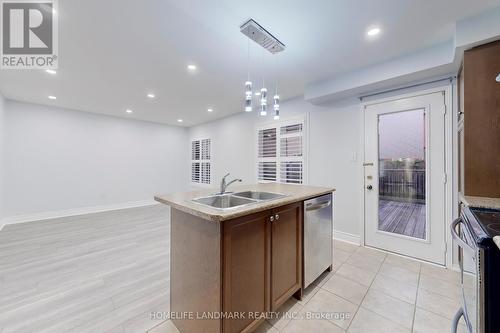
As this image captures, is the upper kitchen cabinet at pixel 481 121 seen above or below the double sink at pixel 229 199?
above

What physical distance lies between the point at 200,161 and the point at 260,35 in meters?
5.22

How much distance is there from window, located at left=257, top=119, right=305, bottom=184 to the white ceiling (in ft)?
2.60

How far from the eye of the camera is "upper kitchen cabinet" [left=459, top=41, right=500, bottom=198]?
1729mm

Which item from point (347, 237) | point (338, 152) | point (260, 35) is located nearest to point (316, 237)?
point (347, 237)

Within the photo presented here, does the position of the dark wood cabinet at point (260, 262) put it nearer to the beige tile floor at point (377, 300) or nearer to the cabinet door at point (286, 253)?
the cabinet door at point (286, 253)

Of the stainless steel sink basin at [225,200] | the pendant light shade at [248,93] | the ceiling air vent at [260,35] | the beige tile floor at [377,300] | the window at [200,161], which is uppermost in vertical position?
the ceiling air vent at [260,35]

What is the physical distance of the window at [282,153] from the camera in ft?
12.8

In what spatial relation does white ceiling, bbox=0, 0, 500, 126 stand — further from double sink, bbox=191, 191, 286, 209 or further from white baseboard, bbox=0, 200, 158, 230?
white baseboard, bbox=0, 200, 158, 230

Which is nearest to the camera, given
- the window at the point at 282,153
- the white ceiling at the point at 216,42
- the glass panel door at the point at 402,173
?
the white ceiling at the point at 216,42

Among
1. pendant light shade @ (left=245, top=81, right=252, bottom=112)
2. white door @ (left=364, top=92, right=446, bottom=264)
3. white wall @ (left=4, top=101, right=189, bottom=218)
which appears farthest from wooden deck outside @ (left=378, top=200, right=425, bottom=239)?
white wall @ (left=4, top=101, right=189, bottom=218)

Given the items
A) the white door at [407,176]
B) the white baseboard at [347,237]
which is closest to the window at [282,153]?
the white baseboard at [347,237]

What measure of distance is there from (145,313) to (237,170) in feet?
12.3

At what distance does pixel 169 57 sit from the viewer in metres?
2.44

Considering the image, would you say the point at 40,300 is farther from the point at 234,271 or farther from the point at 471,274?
the point at 471,274
